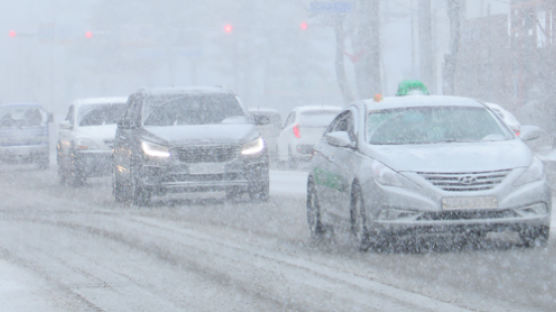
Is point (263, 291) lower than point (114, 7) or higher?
lower

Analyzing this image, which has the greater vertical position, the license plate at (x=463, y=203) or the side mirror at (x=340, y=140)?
the side mirror at (x=340, y=140)

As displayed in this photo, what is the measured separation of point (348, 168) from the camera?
11.0 m

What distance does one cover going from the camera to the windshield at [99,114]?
23578 millimetres

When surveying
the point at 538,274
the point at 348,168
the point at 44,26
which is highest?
the point at 44,26

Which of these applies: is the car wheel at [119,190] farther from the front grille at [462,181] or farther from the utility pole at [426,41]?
the utility pole at [426,41]

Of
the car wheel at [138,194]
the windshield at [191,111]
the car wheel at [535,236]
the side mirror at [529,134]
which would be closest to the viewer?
the car wheel at [535,236]

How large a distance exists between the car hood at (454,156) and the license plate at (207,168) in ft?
18.7

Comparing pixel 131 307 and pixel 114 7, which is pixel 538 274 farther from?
pixel 114 7

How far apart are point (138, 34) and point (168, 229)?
8710 centimetres

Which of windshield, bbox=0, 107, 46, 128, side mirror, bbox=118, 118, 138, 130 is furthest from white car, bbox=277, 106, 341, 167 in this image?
side mirror, bbox=118, 118, 138, 130

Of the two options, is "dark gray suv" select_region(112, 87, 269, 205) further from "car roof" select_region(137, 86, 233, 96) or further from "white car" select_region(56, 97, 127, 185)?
"white car" select_region(56, 97, 127, 185)

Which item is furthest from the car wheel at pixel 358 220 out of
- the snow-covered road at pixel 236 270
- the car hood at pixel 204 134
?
the car hood at pixel 204 134

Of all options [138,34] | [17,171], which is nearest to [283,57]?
[138,34]

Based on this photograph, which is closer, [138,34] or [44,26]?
[44,26]
